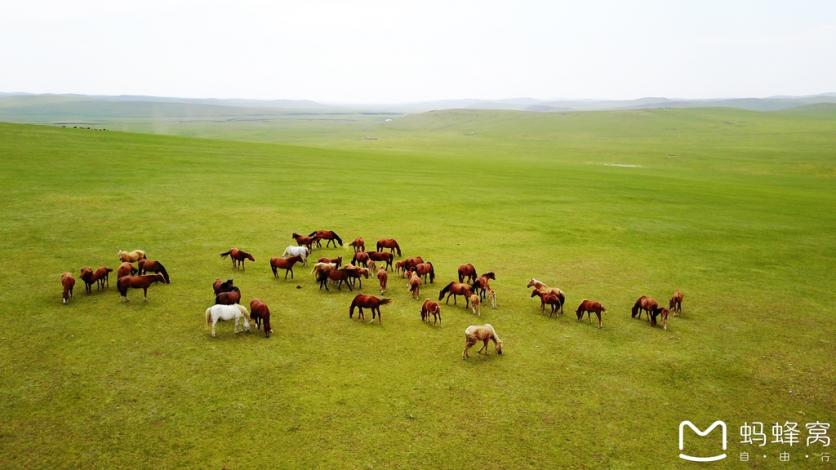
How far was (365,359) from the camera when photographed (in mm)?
11344

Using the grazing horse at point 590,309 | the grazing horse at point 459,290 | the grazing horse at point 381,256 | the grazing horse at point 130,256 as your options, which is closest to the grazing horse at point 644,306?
the grazing horse at point 590,309

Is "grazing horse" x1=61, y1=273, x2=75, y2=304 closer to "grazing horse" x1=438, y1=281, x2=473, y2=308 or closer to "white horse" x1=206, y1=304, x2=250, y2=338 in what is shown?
"white horse" x1=206, y1=304, x2=250, y2=338

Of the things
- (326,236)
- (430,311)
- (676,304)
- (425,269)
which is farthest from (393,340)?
(676,304)

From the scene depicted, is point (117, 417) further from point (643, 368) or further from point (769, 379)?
point (769, 379)

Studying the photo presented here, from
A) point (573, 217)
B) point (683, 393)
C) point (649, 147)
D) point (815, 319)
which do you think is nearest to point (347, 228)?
point (573, 217)

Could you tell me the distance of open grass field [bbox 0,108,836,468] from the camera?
8578 millimetres

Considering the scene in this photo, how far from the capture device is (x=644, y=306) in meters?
14.1

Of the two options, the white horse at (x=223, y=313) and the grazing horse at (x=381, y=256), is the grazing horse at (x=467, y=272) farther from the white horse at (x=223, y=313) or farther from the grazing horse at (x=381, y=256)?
the white horse at (x=223, y=313)

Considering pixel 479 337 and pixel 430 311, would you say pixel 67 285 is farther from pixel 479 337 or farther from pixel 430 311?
pixel 479 337

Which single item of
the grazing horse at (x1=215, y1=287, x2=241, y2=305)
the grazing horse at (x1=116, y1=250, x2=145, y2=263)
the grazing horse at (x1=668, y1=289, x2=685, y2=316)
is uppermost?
the grazing horse at (x1=116, y1=250, x2=145, y2=263)

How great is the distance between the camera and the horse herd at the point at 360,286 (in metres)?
12.1

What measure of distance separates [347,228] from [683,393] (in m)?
16.7

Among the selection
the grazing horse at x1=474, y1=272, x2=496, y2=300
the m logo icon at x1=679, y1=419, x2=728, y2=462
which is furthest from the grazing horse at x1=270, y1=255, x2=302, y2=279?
the m logo icon at x1=679, y1=419, x2=728, y2=462

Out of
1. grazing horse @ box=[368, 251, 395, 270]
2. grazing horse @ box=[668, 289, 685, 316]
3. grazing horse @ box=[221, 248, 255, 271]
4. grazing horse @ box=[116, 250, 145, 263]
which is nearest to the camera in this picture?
grazing horse @ box=[668, 289, 685, 316]
